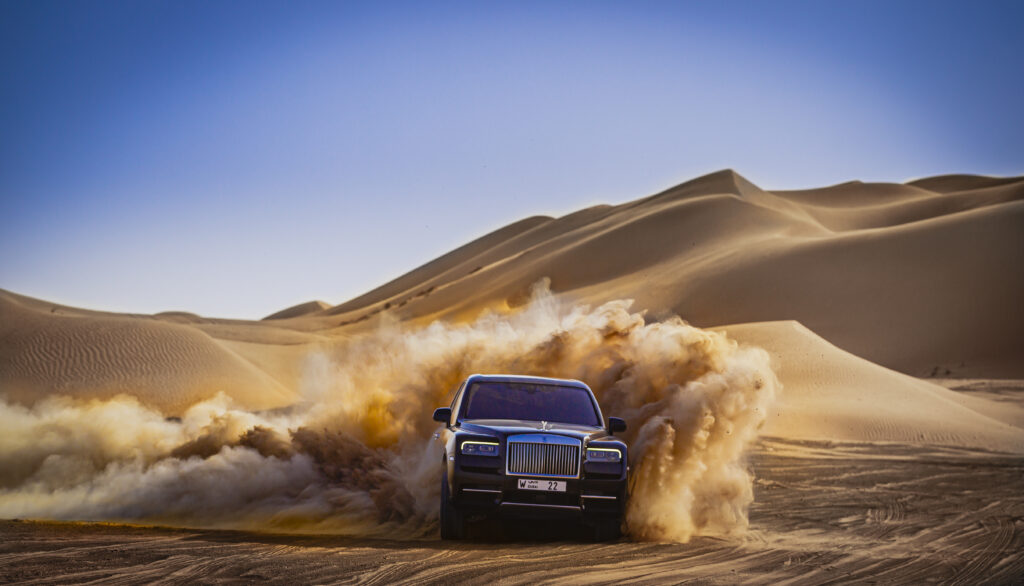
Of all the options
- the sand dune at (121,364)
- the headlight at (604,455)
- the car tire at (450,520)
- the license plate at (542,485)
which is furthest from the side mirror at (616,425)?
the sand dune at (121,364)

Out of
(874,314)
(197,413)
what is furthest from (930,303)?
(197,413)

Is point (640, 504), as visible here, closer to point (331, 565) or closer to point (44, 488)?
point (331, 565)

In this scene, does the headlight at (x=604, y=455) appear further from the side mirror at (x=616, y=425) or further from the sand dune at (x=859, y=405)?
the sand dune at (x=859, y=405)

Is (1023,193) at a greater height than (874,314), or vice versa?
(1023,193)

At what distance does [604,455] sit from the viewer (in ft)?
36.8

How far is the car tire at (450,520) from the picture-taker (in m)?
11.2

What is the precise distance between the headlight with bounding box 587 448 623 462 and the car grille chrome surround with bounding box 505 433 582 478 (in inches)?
5.2

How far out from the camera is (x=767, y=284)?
66062 mm

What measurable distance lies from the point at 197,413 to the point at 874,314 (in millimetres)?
46011

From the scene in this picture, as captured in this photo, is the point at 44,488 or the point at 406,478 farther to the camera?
the point at 44,488

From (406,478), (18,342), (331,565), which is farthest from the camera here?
(18,342)

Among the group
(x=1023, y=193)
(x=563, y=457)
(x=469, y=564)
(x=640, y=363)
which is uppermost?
(x=1023, y=193)

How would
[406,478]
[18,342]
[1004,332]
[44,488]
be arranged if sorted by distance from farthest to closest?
[1004,332]
[18,342]
[44,488]
[406,478]

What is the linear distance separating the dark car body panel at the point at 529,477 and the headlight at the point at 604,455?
0.11ft
